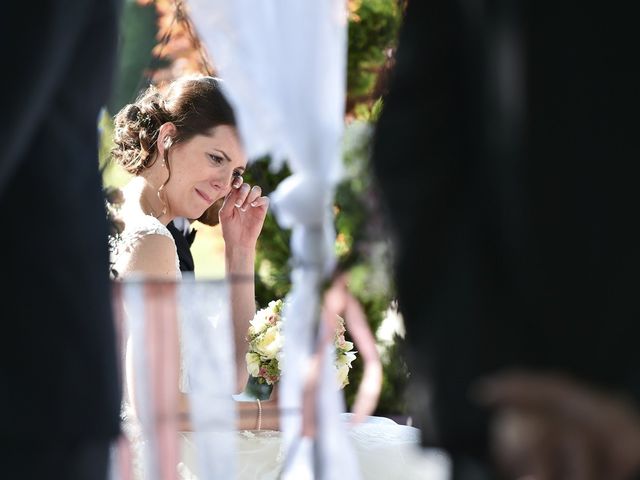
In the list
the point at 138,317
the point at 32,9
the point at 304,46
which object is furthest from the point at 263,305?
the point at 32,9

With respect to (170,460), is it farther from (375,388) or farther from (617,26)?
(617,26)

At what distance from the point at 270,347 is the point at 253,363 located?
0.27ft

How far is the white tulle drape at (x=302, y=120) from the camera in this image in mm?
1936

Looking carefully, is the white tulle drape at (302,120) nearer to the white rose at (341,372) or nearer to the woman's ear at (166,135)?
the white rose at (341,372)

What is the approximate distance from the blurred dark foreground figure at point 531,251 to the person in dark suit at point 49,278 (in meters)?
0.47

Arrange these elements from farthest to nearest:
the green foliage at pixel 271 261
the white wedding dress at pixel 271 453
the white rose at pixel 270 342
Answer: the green foliage at pixel 271 261, the white rose at pixel 270 342, the white wedding dress at pixel 271 453

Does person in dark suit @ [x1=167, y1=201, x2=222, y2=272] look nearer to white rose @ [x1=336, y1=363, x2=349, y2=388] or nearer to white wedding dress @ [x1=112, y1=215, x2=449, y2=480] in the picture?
white wedding dress @ [x1=112, y1=215, x2=449, y2=480]

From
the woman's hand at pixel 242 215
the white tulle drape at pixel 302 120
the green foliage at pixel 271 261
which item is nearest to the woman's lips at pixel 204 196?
the woman's hand at pixel 242 215

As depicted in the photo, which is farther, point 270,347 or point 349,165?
point 270,347

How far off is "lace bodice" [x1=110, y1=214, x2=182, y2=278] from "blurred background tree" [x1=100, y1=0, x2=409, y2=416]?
0.20 m

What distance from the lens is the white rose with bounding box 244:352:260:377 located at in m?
3.36

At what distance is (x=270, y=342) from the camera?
333 centimetres

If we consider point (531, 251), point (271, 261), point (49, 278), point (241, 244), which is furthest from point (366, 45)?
point (531, 251)

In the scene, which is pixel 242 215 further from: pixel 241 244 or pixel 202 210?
pixel 202 210
